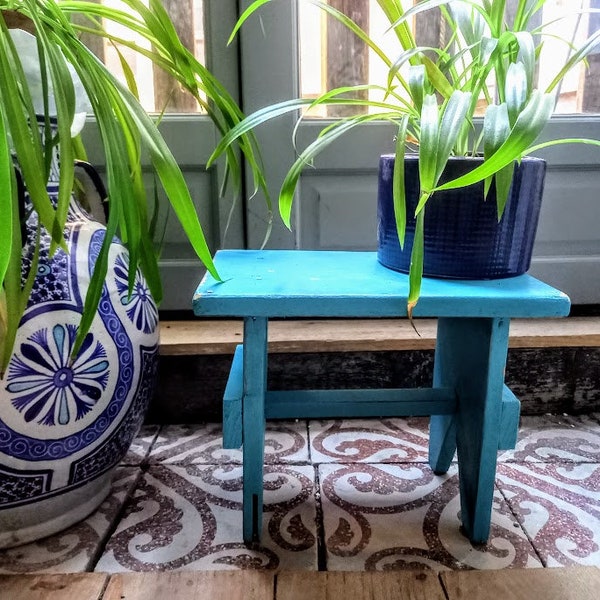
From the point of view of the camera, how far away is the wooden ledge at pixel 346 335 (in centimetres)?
114

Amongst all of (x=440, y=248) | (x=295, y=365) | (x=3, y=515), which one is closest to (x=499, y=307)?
(x=440, y=248)

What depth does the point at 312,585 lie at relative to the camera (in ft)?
2.33

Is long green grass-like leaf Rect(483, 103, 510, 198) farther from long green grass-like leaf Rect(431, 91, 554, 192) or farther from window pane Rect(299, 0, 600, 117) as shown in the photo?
window pane Rect(299, 0, 600, 117)

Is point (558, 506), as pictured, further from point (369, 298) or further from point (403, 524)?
point (369, 298)

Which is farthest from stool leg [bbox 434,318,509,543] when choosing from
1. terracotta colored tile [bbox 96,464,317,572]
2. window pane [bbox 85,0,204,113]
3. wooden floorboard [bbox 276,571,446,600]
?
window pane [bbox 85,0,204,113]

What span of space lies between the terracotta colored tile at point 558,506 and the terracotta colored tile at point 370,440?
0.17m

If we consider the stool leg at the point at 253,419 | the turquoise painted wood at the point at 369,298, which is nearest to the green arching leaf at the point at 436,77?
the turquoise painted wood at the point at 369,298

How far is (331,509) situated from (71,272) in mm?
511

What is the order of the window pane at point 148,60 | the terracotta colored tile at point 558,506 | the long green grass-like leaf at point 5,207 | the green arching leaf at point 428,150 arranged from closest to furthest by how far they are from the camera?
1. the long green grass-like leaf at point 5,207
2. the green arching leaf at point 428,150
3. the terracotta colored tile at point 558,506
4. the window pane at point 148,60

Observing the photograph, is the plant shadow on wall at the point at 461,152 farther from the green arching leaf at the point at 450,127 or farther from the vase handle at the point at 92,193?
the vase handle at the point at 92,193

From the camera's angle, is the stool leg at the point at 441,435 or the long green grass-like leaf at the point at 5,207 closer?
the long green grass-like leaf at the point at 5,207

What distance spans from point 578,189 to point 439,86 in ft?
2.31

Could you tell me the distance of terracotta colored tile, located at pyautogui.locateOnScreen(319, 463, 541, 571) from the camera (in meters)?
0.77

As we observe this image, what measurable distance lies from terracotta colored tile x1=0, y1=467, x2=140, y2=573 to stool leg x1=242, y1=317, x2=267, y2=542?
0.21 meters
